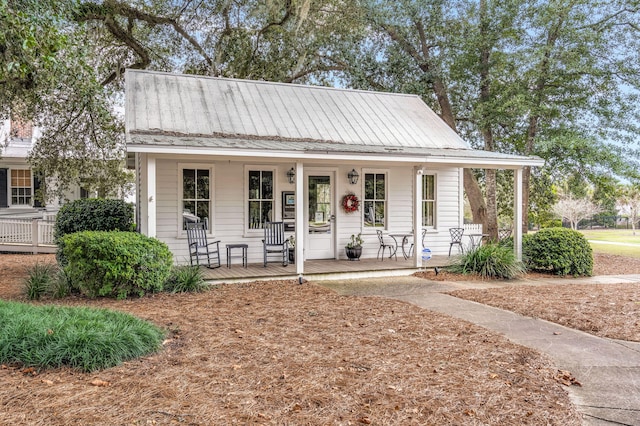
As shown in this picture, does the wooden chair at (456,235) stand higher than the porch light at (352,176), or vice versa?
the porch light at (352,176)

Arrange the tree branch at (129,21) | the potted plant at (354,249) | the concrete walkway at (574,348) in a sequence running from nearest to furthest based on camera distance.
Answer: the concrete walkway at (574,348) < the potted plant at (354,249) < the tree branch at (129,21)

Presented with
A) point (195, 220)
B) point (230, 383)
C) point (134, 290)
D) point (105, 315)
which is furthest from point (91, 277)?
point (230, 383)

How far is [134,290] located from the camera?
23.4 ft

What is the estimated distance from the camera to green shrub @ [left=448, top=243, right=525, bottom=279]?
955 cm

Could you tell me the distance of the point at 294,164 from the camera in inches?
404

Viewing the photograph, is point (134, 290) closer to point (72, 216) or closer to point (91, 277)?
point (91, 277)

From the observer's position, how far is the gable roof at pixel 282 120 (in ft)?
29.8

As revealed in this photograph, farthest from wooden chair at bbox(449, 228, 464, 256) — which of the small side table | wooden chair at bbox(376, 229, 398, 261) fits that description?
the small side table

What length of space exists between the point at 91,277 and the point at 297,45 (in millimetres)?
11409

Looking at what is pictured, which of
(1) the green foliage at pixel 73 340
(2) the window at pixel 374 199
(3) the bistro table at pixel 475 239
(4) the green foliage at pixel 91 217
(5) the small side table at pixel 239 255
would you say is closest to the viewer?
(1) the green foliage at pixel 73 340

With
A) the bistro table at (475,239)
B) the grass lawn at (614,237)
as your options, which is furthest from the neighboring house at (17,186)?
the grass lawn at (614,237)

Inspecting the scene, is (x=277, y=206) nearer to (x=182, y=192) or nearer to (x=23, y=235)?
(x=182, y=192)

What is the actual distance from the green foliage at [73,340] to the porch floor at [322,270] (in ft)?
11.9

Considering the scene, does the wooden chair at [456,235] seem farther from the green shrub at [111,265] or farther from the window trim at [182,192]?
the green shrub at [111,265]
